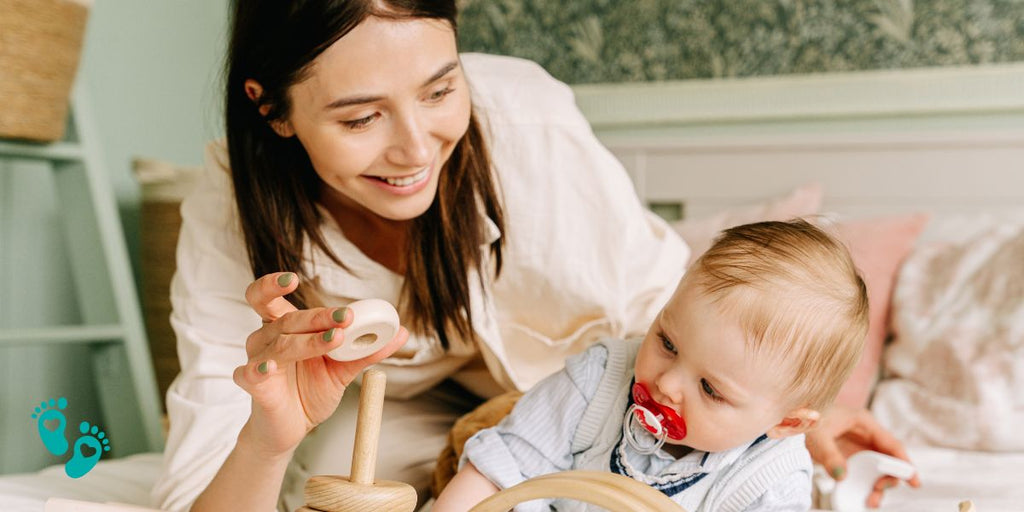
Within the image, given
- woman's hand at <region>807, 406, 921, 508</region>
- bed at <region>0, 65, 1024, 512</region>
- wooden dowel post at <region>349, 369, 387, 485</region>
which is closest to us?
wooden dowel post at <region>349, 369, 387, 485</region>

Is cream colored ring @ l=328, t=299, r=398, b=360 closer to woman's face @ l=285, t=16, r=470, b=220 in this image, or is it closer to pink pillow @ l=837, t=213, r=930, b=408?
woman's face @ l=285, t=16, r=470, b=220

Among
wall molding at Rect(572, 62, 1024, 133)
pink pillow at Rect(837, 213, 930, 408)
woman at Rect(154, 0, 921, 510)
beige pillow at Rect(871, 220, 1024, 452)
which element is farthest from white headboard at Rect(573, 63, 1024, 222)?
woman at Rect(154, 0, 921, 510)

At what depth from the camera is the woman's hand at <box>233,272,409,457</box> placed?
2.63 feet

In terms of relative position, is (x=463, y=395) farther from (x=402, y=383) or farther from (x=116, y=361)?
(x=116, y=361)

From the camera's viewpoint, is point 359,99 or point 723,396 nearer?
point 723,396

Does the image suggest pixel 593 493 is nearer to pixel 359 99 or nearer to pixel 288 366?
pixel 288 366

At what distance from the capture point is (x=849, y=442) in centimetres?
143

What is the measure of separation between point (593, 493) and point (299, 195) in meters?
0.85

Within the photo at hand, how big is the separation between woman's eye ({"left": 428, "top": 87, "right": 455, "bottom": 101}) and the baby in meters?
0.40

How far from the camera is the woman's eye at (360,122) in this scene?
1.15 meters

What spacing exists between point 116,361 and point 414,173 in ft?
3.69

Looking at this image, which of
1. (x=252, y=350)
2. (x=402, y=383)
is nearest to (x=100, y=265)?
(x=402, y=383)

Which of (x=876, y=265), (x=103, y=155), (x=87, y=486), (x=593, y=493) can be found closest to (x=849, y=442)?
(x=876, y=265)

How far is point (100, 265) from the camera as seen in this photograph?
204 centimetres
